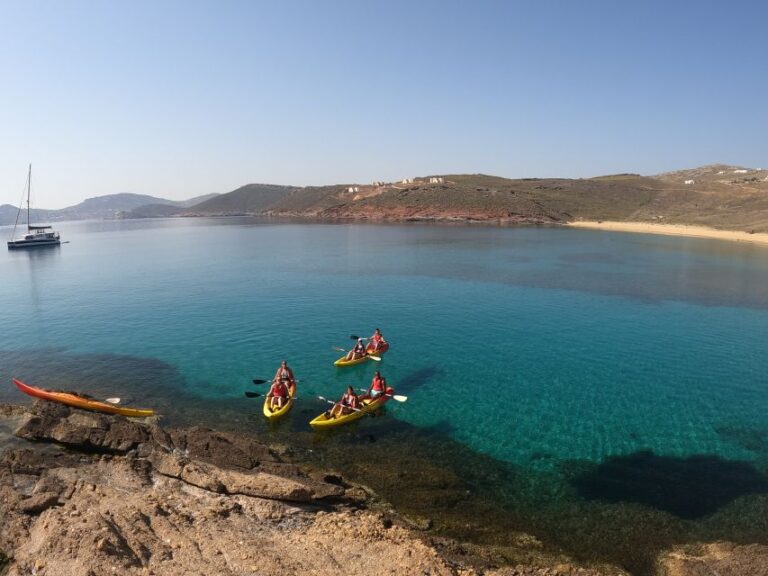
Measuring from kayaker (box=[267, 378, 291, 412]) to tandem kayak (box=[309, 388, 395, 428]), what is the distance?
2205 millimetres

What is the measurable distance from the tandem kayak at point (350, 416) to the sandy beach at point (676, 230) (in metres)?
98.2

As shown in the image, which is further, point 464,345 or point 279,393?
point 464,345

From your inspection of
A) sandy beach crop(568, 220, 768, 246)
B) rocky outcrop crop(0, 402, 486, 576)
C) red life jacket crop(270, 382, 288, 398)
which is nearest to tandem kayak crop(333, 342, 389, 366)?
red life jacket crop(270, 382, 288, 398)

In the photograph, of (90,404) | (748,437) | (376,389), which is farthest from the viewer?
(376,389)

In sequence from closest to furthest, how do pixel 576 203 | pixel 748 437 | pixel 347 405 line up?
pixel 748 437
pixel 347 405
pixel 576 203

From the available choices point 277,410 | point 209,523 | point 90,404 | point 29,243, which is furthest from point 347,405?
point 29,243

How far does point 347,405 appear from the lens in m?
→ 22.9

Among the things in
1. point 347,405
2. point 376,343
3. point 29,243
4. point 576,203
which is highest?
point 576,203

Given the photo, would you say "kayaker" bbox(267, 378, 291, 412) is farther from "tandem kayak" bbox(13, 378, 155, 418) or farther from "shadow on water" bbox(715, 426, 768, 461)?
"shadow on water" bbox(715, 426, 768, 461)

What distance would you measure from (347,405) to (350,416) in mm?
664

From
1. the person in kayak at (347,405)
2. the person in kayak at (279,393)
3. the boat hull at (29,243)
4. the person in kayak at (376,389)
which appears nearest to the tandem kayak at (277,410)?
the person in kayak at (279,393)

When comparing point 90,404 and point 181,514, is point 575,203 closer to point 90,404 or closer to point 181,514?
point 90,404

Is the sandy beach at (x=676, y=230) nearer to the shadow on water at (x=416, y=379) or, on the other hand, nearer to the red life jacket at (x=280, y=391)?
the shadow on water at (x=416, y=379)

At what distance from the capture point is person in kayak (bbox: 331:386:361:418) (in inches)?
880
